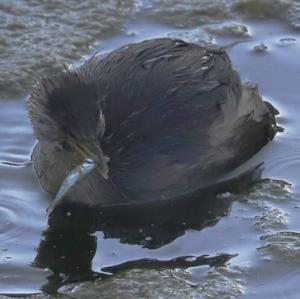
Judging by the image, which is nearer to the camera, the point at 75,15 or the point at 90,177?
the point at 90,177

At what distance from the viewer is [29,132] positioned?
7875 mm

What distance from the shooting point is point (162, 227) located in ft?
23.3

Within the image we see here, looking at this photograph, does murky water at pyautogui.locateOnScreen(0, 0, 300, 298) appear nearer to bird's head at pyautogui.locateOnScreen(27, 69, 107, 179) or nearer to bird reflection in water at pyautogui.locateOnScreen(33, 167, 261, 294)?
bird reflection in water at pyautogui.locateOnScreen(33, 167, 261, 294)

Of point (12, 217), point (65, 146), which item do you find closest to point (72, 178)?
point (65, 146)

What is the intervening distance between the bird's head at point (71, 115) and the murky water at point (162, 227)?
1.44 ft

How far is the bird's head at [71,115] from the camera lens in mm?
6883

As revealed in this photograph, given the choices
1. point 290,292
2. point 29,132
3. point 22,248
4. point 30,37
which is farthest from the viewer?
point 30,37

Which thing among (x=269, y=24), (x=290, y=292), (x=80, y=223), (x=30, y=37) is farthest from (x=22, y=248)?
(x=269, y=24)

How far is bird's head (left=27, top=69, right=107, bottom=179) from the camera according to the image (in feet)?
22.6

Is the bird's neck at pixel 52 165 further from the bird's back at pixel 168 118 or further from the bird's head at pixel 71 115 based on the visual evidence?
the bird's back at pixel 168 118

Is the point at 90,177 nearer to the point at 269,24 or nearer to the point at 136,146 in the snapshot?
the point at 136,146

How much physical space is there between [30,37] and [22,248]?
247 centimetres

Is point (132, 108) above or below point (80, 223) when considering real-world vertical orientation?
above

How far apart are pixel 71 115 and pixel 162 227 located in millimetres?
817
